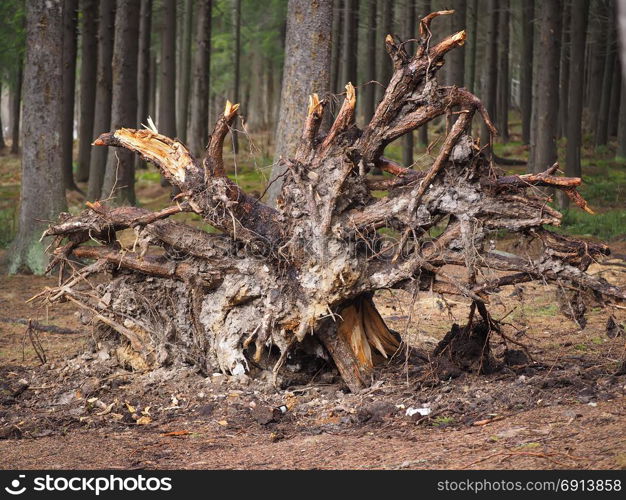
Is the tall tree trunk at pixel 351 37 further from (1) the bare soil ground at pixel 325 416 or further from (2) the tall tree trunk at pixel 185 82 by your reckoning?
(1) the bare soil ground at pixel 325 416

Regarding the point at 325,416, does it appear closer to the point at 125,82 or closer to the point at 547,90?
the point at 125,82

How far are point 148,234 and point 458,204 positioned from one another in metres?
2.83

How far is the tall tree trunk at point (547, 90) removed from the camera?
1695 cm

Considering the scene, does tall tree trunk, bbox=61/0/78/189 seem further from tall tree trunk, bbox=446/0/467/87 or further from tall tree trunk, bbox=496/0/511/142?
tall tree trunk, bbox=496/0/511/142

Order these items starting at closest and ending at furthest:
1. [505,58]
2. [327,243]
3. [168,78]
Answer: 1. [327,243]
2. [168,78]
3. [505,58]

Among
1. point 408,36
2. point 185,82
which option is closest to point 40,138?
point 185,82

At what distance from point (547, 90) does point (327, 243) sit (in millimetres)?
11875

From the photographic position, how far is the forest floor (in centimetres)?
499

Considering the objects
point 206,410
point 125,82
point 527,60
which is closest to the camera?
point 206,410

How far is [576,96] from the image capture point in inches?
825

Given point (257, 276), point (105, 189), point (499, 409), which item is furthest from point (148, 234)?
point (105, 189)

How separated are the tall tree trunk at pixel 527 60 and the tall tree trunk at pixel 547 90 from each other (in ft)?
18.2

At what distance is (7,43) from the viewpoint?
2378 centimetres
